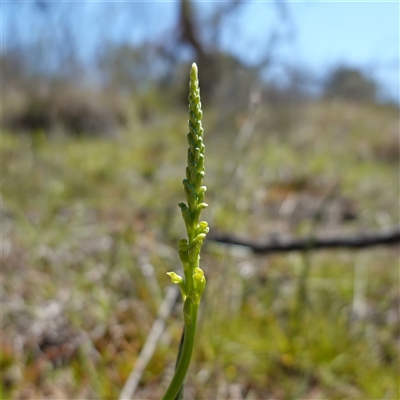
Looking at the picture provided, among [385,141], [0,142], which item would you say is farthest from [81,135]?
[385,141]

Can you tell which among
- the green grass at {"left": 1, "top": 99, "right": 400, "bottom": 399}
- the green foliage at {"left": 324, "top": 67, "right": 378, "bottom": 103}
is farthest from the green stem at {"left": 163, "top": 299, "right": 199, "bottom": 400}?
the green foliage at {"left": 324, "top": 67, "right": 378, "bottom": 103}

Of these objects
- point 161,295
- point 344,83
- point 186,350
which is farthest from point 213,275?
point 344,83

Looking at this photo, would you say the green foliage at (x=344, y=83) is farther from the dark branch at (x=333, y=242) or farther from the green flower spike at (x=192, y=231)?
the green flower spike at (x=192, y=231)

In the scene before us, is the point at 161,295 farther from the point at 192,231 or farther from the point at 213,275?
the point at 192,231

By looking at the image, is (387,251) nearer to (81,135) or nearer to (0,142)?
(0,142)

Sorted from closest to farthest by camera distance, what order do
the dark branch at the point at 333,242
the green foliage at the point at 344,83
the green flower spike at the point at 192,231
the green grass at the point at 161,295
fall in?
1. the green flower spike at the point at 192,231
2. the green grass at the point at 161,295
3. the dark branch at the point at 333,242
4. the green foliage at the point at 344,83

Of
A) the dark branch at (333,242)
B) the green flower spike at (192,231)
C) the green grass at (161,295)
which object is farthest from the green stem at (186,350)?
the dark branch at (333,242)
